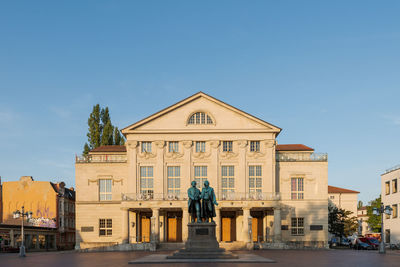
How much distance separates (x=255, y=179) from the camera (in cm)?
5528

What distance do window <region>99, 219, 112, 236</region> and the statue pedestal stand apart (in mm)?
28531

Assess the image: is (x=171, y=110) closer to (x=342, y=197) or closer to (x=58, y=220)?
(x=58, y=220)

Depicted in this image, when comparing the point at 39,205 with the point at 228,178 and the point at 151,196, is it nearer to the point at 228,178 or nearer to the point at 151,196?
the point at 151,196

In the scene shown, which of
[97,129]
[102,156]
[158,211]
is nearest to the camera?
[158,211]

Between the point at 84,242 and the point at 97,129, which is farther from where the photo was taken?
the point at 97,129

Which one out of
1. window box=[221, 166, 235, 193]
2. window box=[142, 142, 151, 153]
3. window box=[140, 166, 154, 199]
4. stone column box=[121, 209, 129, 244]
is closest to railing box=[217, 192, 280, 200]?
window box=[221, 166, 235, 193]

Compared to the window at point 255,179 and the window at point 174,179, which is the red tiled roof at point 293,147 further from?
the window at point 174,179

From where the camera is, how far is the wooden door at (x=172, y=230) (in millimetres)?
56719

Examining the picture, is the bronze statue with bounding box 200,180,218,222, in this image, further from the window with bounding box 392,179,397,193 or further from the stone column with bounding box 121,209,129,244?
the window with bounding box 392,179,397,193

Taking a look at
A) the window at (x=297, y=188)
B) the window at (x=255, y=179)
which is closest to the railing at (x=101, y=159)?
the window at (x=255, y=179)

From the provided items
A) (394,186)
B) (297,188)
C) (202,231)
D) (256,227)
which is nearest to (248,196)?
(256,227)

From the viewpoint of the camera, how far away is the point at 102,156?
2323 inches

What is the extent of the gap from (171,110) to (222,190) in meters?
10.5

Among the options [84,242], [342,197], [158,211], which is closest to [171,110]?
[158,211]
